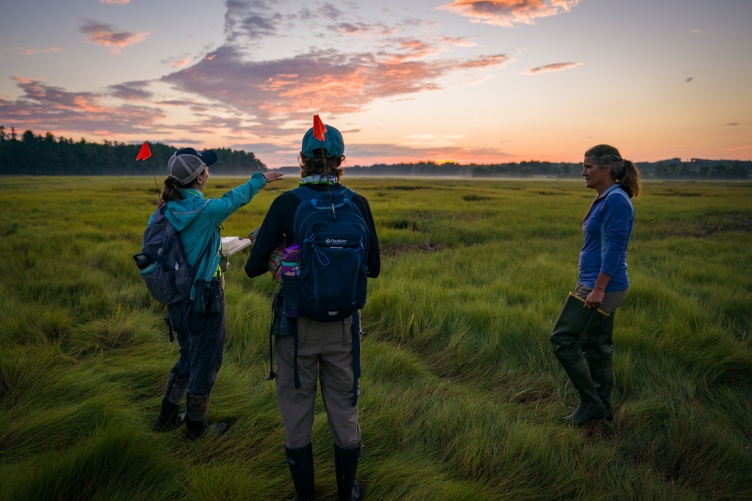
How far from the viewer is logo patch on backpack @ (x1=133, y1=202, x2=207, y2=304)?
2.71m

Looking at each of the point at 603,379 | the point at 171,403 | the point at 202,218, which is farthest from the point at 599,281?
the point at 171,403

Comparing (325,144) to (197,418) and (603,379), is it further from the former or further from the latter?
(603,379)

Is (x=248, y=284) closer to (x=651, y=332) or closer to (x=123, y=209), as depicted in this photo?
(x=651, y=332)

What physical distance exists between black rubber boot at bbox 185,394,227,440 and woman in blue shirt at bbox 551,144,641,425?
2.91 meters

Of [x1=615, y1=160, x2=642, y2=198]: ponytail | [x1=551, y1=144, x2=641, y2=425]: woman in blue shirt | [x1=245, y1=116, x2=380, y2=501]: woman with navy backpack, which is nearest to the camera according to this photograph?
[x1=245, y1=116, x2=380, y2=501]: woman with navy backpack

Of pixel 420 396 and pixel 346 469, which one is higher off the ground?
pixel 346 469

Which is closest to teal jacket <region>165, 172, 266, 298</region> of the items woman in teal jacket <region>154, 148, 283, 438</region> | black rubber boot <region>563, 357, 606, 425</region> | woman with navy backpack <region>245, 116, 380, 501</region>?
woman in teal jacket <region>154, 148, 283, 438</region>

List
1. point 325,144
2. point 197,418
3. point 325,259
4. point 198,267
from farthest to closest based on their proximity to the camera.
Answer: point 197,418
point 198,267
point 325,144
point 325,259

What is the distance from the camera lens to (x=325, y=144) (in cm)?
221

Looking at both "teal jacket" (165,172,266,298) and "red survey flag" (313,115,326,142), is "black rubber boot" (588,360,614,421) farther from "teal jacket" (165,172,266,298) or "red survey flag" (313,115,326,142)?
"teal jacket" (165,172,266,298)

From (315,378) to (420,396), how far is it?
1.81 meters

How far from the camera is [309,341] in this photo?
2.21m

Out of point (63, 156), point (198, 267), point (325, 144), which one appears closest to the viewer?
point (325, 144)

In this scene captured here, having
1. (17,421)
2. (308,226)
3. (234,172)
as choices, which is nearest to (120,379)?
(17,421)
